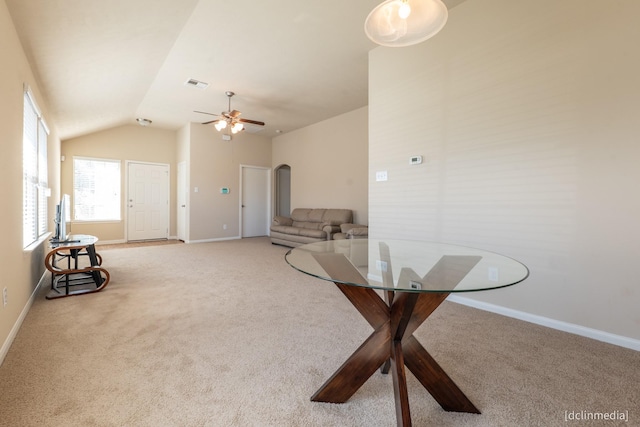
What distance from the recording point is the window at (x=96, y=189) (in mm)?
6422

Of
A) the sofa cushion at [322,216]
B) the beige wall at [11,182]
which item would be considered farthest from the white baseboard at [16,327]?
the sofa cushion at [322,216]

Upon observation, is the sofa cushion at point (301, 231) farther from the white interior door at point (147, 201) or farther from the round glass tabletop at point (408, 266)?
the round glass tabletop at point (408, 266)

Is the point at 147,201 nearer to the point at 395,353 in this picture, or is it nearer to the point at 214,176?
the point at 214,176

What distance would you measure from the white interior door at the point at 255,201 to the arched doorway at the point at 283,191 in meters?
0.38

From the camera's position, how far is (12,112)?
2.15 metres

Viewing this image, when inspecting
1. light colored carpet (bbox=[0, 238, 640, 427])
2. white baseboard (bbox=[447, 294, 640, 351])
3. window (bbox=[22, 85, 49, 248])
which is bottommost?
light colored carpet (bbox=[0, 238, 640, 427])

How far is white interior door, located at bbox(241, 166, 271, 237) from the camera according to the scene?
25.8 feet

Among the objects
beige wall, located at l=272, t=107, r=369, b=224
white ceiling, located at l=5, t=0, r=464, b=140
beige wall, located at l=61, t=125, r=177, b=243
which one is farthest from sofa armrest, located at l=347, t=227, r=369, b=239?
beige wall, located at l=61, t=125, r=177, b=243

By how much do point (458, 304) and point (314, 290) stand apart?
150 centimetres

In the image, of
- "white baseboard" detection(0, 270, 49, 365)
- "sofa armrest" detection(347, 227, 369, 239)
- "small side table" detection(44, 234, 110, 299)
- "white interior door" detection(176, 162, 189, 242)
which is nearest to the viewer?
"white baseboard" detection(0, 270, 49, 365)

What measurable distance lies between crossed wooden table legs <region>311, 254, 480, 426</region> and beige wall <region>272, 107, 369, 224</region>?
4.44 m

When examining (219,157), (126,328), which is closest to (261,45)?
(126,328)

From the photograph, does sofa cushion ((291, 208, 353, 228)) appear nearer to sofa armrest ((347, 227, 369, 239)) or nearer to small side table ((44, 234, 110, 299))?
sofa armrest ((347, 227, 369, 239))

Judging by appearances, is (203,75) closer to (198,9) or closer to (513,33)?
(198,9)
